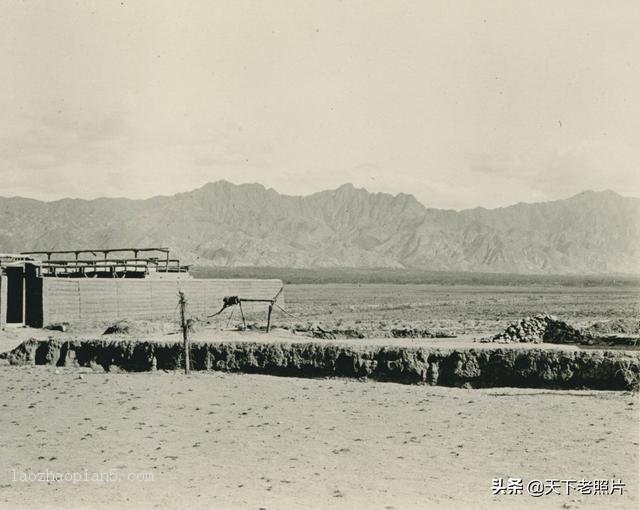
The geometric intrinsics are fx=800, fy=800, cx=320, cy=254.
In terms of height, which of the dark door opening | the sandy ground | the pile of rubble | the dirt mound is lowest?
the sandy ground

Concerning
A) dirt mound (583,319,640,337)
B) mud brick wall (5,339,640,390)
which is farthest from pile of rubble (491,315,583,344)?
mud brick wall (5,339,640,390)

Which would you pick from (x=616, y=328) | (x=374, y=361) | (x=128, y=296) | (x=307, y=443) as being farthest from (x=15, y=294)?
(x=616, y=328)

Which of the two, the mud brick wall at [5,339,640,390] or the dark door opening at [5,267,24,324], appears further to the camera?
the dark door opening at [5,267,24,324]

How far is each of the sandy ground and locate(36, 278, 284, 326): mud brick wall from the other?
11957mm

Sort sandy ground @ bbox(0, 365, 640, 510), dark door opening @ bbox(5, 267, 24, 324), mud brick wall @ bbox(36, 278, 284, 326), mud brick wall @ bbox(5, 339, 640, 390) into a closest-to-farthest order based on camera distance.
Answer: sandy ground @ bbox(0, 365, 640, 510) → mud brick wall @ bbox(5, 339, 640, 390) → dark door opening @ bbox(5, 267, 24, 324) → mud brick wall @ bbox(36, 278, 284, 326)

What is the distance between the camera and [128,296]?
30844mm

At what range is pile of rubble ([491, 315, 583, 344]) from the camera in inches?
816

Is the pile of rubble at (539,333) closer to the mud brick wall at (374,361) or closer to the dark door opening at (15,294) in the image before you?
the mud brick wall at (374,361)

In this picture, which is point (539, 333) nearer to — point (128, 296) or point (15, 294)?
point (128, 296)

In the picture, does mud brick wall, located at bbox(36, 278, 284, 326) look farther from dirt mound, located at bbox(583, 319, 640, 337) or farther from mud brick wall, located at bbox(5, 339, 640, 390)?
dirt mound, located at bbox(583, 319, 640, 337)

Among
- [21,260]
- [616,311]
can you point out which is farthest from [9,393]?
[616,311]

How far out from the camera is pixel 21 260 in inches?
1135

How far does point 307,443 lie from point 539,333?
12.3m

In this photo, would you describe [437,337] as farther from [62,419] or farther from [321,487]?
[321,487]
